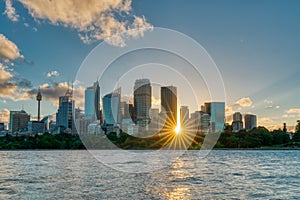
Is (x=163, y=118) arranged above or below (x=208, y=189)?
above

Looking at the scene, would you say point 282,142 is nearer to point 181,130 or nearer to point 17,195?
point 181,130

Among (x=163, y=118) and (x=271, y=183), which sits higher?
(x=163, y=118)

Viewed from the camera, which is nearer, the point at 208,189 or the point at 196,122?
the point at 208,189

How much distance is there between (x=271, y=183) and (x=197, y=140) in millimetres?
160358

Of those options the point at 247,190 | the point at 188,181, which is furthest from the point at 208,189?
the point at 188,181

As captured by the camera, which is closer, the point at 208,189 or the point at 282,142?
the point at 208,189

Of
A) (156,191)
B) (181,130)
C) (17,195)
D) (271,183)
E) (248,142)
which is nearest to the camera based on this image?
(17,195)

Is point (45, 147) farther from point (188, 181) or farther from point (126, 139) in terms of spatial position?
point (188, 181)

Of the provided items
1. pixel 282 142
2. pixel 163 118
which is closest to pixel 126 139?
pixel 163 118

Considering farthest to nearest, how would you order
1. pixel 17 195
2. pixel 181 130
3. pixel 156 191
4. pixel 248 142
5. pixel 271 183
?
pixel 181 130 < pixel 248 142 < pixel 271 183 < pixel 156 191 < pixel 17 195

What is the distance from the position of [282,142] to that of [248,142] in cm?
2149

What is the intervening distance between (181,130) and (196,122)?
11647 millimetres

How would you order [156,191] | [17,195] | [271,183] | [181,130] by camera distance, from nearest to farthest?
[17,195]
[156,191]
[271,183]
[181,130]

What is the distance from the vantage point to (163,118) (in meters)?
196
